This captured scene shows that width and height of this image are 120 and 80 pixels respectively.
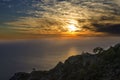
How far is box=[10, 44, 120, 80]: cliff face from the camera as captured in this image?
4503 cm

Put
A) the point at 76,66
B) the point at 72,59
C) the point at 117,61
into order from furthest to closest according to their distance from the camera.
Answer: the point at 72,59
the point at 76,66
the point at 117,61

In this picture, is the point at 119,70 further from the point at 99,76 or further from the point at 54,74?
the point at 54,74

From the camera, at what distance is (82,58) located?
55.4 metres

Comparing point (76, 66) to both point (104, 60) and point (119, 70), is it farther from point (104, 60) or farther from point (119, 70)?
point (119, 70)

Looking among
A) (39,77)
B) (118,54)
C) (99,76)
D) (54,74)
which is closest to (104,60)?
(118,54)

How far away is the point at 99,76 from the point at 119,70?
3291 mm

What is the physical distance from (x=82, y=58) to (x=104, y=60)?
6.35 m

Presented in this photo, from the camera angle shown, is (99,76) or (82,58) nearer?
(99,76)

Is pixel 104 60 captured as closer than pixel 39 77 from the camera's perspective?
Yes

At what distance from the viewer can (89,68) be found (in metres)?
48.3

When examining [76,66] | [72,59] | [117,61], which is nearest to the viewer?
[117,61]

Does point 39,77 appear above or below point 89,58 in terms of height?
below

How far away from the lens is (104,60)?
1967 inches

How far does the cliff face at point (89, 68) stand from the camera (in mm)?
45031
